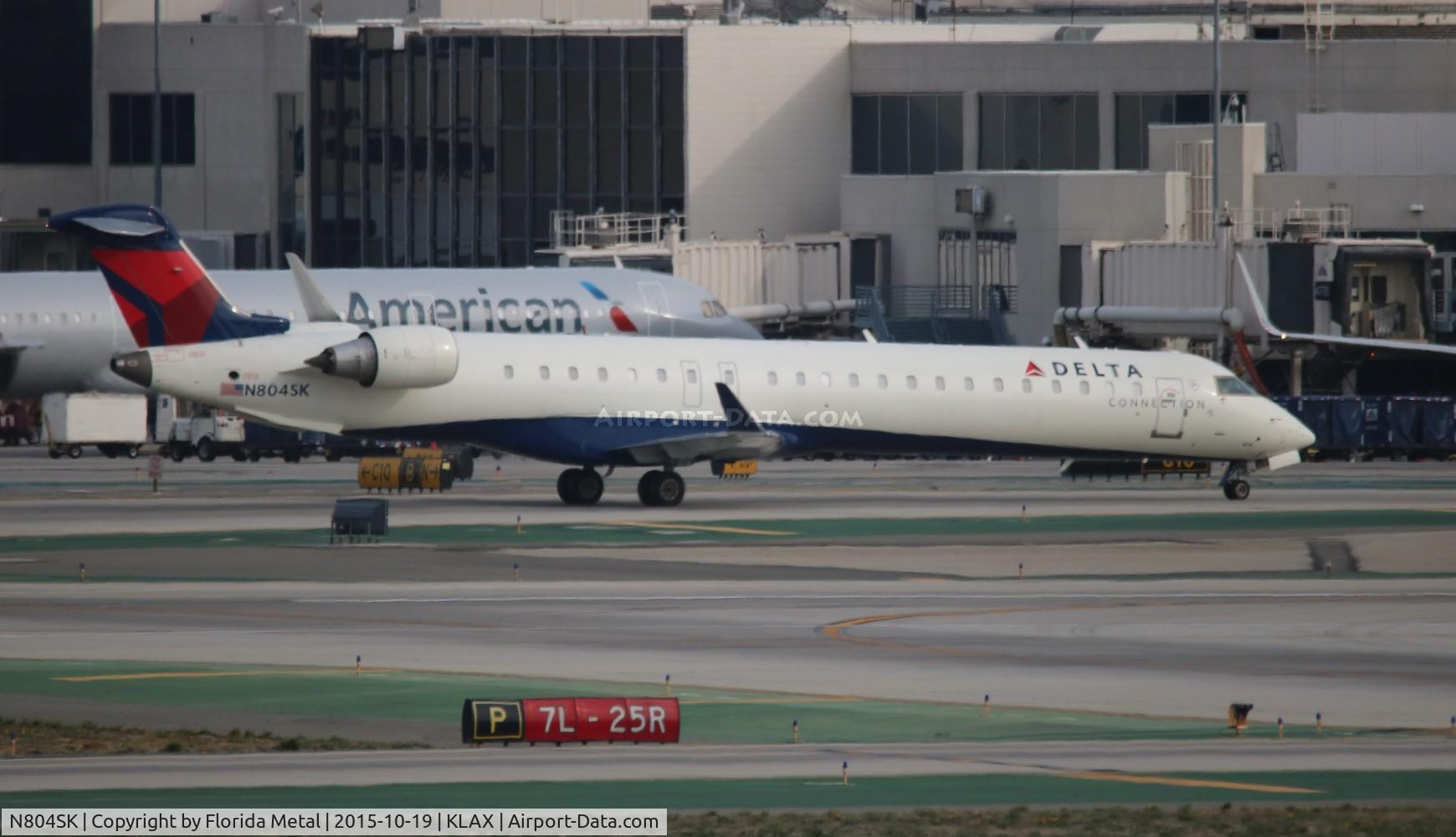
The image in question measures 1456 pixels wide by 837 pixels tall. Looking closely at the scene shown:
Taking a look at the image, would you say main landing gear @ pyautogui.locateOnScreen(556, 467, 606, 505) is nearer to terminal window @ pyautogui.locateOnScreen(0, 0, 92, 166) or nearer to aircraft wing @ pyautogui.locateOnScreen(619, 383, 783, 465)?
aircraft wing @ pyautogui.locateOnScreen(619, 383, 783, 465)

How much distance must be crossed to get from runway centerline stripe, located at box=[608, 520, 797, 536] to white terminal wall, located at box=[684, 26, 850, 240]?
155 feet

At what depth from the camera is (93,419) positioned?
199 feet

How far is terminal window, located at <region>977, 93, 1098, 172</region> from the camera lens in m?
83.9

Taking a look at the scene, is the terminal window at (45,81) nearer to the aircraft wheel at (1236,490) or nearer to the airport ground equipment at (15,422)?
the airport ground equipment at (15,422)

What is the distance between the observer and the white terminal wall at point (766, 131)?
8581cm

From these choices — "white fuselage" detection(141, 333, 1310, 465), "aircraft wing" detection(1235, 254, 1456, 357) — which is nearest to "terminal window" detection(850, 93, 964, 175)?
"aircraft wing" detection(1235, 254, 1456, 357)

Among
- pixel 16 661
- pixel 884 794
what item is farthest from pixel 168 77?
pixel 884 794

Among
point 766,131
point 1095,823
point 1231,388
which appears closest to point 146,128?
point 766,131

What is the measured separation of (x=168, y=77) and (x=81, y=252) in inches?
338

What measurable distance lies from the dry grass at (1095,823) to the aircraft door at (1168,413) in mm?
29500

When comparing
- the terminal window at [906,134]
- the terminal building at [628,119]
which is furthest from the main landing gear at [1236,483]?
the terminal window at [906,134]

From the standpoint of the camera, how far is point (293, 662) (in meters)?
24.2

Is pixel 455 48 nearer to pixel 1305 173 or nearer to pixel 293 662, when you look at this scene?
pixel 1305 173

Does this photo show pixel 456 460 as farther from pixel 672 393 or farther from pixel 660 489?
pixel 672 393
